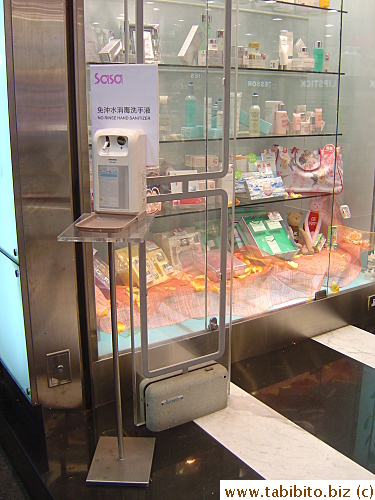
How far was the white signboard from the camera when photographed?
1959 mm

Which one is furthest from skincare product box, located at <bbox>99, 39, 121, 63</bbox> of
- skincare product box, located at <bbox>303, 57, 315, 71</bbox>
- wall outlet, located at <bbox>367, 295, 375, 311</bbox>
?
wall outlet, located at <bbox>367, 295, 375, 311</bbox>

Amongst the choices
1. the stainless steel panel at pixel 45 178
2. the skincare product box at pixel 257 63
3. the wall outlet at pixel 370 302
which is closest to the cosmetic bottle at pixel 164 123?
the stainless steel panel at pixel 45 178

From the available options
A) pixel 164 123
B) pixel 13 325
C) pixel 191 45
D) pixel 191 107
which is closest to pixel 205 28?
pixel 191 45

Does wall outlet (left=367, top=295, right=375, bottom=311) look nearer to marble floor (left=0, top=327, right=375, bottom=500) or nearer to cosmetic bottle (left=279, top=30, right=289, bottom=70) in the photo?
marble floor (left=0, top=327, right=375, bottom=500)

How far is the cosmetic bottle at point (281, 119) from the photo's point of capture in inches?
139

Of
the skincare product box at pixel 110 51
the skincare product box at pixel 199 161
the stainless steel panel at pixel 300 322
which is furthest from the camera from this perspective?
the stainless steel panel at pixel 300 322

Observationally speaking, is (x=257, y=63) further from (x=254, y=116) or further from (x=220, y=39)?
(x=220, y=39)

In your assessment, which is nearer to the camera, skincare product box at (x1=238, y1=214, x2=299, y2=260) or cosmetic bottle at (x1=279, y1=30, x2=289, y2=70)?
cosmetic bottle at (x1=279, y1=30, x2=289, y2=70)

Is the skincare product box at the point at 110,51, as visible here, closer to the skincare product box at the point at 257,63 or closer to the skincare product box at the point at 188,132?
the skincare product box at the point at 188,132

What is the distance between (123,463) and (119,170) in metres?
1.25

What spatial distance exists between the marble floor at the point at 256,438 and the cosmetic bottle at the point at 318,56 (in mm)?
1924

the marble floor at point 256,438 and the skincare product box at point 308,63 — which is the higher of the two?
the skincare product box at point 308,63

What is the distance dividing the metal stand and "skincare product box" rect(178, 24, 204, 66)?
1.14 meters

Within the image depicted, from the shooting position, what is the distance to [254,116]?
11.3 feet
